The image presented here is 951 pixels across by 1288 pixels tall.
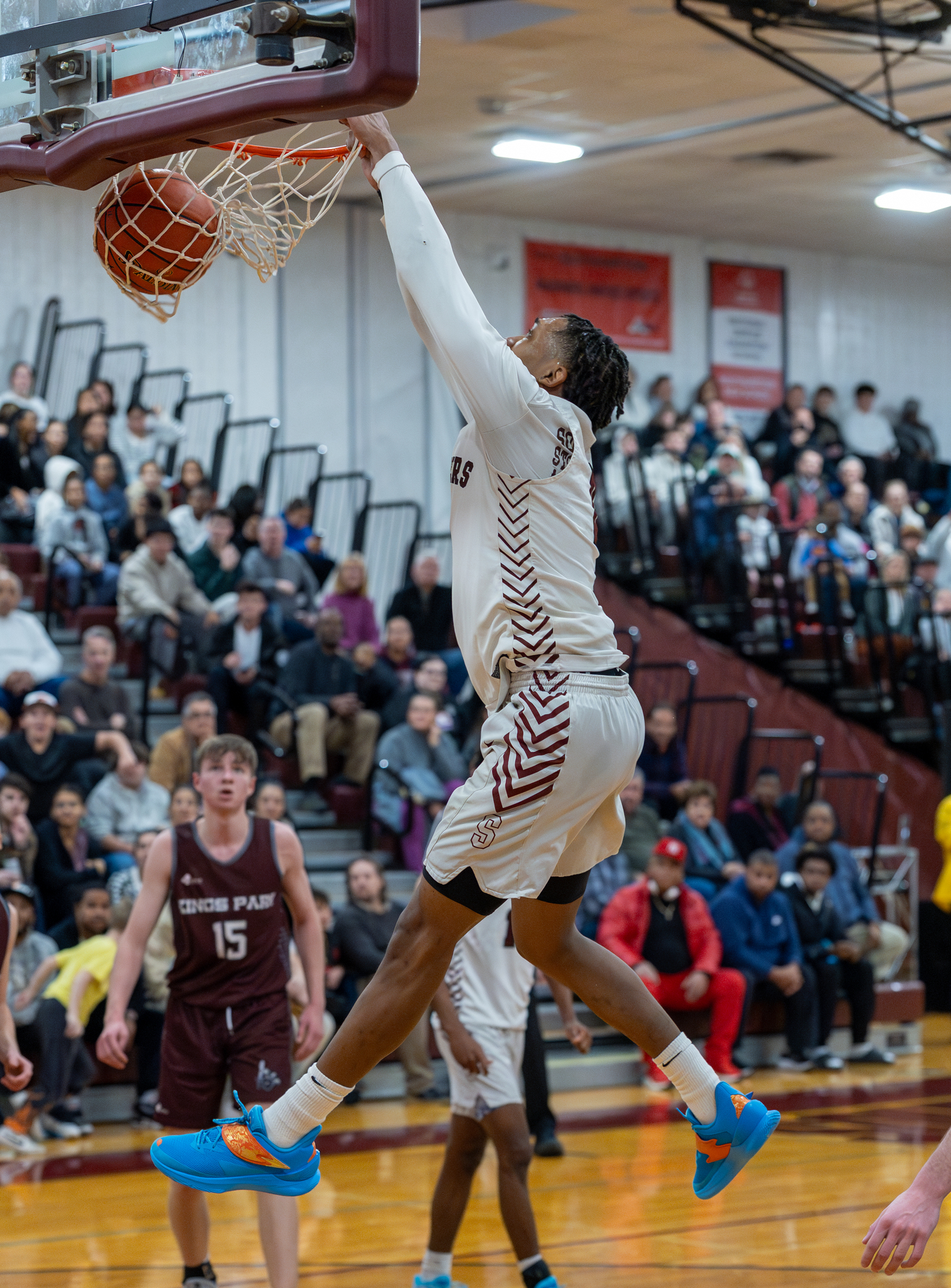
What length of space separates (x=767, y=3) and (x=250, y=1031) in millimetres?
8455

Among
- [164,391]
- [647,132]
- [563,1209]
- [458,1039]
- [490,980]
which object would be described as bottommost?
[563,1209]

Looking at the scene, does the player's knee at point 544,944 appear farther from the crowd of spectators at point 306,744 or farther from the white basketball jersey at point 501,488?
the crowd of spectators at point 306,744

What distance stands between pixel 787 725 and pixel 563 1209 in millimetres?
8067

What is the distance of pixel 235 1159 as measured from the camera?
12.7 ft

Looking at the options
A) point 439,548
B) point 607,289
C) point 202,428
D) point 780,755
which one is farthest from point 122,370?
point 780,755

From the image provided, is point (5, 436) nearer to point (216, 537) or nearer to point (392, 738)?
point (216, 537)

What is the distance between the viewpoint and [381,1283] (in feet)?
20.6

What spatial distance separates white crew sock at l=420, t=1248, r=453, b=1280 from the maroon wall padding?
344 inches

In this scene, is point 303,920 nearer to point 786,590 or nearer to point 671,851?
point 671,851

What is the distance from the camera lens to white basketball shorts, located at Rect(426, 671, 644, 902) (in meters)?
3.75

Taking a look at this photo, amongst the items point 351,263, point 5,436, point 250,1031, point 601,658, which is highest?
point 351,263

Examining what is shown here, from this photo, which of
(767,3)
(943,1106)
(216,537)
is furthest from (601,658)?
(216,537)

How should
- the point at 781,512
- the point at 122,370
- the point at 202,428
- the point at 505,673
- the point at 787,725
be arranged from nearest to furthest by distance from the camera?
the point at 505,673, the point at 787,725, the point at 122,370, the point at 202,428, the point at 781,512

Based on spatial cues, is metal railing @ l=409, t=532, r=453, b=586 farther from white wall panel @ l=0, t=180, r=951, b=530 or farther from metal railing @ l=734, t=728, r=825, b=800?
metal railing @ l=734, t=728, r=825, b=800
